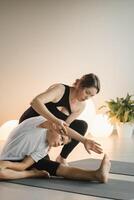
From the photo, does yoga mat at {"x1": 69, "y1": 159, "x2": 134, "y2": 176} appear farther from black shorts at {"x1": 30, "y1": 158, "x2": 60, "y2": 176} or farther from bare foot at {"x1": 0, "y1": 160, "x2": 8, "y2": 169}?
bare foot at {"x1": 0, "y1": 160, "x2": 8, "y2": 169}

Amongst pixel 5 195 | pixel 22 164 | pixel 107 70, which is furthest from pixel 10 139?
pixel 107 70

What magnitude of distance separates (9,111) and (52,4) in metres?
1.62

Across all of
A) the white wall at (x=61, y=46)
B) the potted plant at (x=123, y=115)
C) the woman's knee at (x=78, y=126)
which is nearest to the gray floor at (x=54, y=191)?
the woman's knee at (x=78, y=126)

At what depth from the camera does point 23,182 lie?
2746 mm

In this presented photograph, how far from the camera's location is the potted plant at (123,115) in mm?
5500

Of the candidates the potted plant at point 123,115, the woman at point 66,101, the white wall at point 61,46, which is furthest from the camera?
the white wall at point 61,46

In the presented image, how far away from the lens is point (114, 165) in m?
3.48

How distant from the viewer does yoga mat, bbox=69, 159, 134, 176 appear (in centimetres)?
322

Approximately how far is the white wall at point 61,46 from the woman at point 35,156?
10.5 feet

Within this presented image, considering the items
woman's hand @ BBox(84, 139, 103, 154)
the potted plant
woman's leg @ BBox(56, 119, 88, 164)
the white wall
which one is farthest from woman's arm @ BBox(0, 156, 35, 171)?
the white wall

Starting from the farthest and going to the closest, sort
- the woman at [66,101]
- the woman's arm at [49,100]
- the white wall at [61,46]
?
the white wall at [61,46], the woman at [66,101], the woman's arm at [49,100]

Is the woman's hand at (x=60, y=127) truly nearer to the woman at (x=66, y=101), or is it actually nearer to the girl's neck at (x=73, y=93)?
the woman at (x=66, y=101)

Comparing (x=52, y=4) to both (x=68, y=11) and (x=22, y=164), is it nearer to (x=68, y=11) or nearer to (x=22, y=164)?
(x=68, y=11)

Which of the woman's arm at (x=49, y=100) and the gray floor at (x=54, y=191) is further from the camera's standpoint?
the woman's arm at (x=49, y=100)
